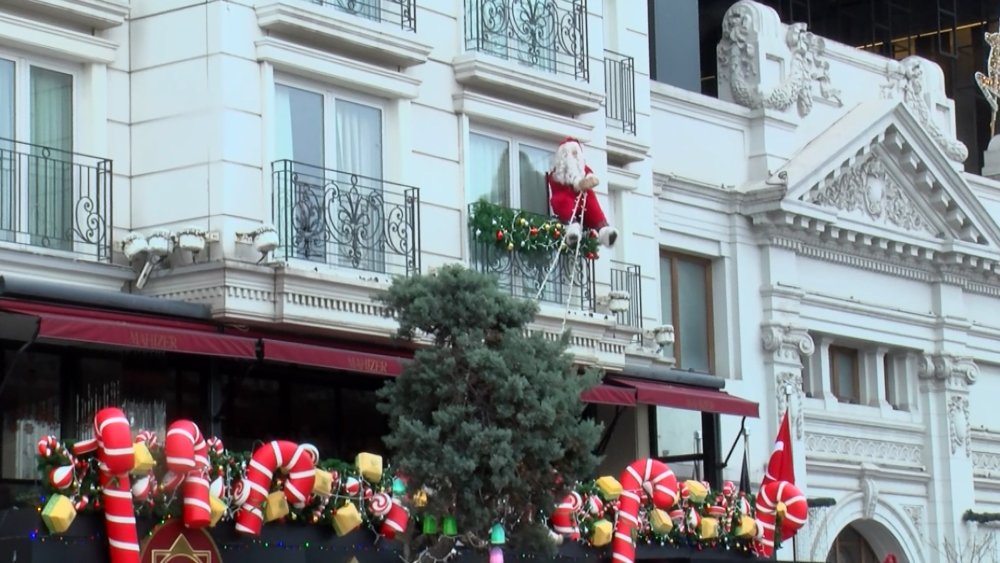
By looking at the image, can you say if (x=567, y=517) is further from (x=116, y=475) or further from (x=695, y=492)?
(x=116, y=475)

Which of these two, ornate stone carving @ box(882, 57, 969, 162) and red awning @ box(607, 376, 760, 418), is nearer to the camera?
red awning @ box(607, 376, 760, 418)

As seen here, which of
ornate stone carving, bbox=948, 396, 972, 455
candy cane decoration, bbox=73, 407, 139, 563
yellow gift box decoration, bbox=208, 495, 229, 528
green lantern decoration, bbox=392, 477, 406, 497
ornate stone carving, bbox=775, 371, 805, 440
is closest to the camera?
candy cane decoration, bbox=73, 407, 139, 563

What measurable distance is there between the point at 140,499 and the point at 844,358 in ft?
58.9

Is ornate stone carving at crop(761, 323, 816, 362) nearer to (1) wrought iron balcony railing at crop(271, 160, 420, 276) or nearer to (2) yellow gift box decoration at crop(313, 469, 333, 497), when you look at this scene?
(1) wrought iron balcony railing at crop(271, 160, 420, 276)

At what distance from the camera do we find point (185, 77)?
23.6 meters

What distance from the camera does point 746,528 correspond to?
90.9 ft

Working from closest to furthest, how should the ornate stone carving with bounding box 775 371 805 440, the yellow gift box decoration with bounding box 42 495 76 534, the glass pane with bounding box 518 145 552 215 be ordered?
the yellow gift box decoration with bounding box 42 495 76 534 < the glass pane with bounding box 518 145 552 215 < the ornate stone carving with bounding box 775 371 805 440

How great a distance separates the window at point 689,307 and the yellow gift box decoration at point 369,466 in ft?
34.5

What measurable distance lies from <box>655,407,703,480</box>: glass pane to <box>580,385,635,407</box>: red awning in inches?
163

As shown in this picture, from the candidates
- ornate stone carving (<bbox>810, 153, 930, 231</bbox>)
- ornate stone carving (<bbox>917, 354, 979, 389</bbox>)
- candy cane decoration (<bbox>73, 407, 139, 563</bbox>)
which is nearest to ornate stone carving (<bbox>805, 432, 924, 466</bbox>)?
Result: ornate stone carving (<bbox>917, 354, 979, 389</bbox>)

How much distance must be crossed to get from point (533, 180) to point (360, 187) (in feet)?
10.5

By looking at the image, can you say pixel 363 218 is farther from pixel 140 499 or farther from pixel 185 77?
pixel 140 499

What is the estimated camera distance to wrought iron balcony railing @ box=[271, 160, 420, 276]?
23.8m

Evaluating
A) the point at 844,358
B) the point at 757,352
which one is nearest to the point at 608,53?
the point at 757,352
